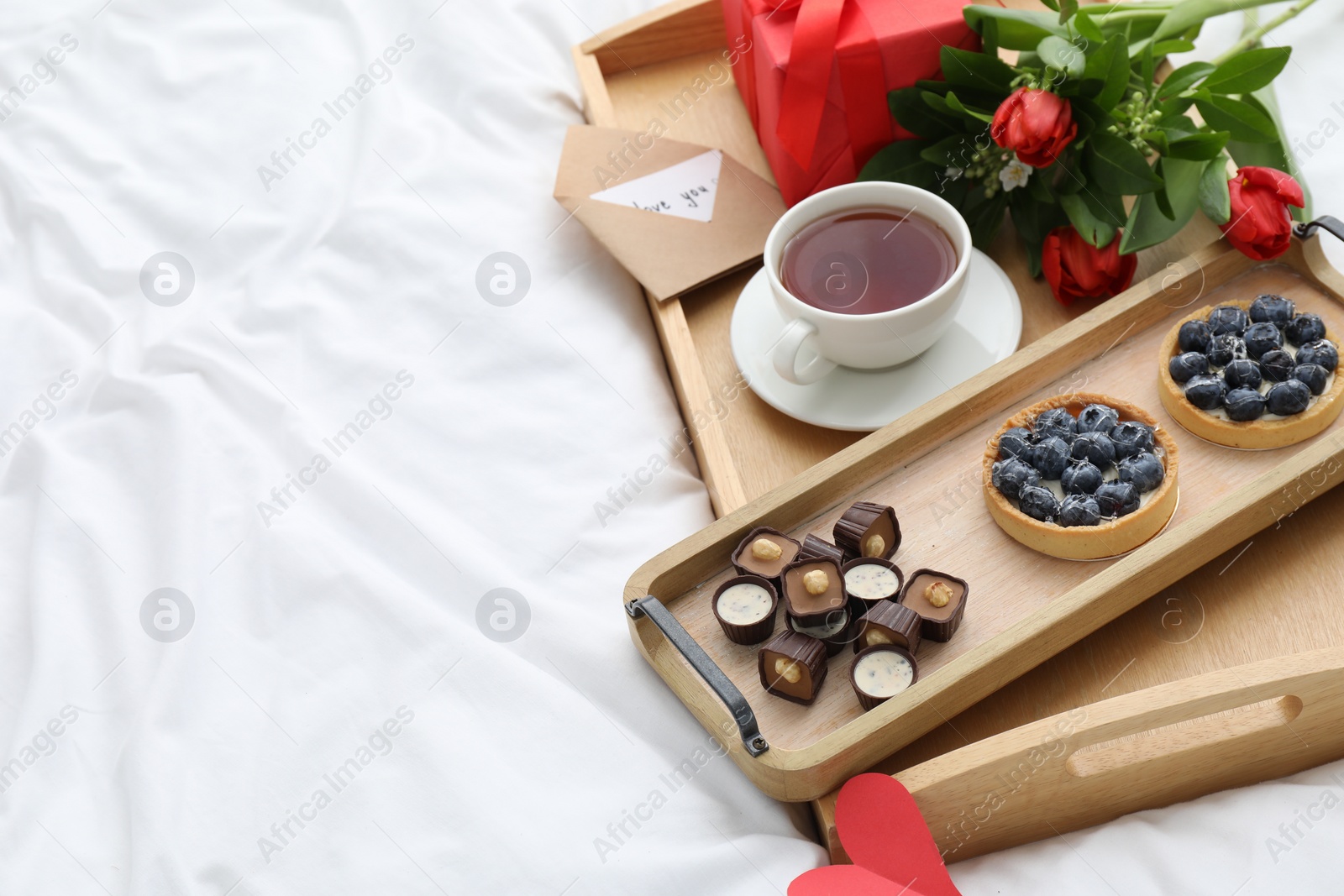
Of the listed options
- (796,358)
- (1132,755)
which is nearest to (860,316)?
(796,358)

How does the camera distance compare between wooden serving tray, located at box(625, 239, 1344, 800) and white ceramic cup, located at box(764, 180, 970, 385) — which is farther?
white ceramic cup, located at box(764, 180, 970, 385)

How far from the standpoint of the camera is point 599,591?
2.89ft

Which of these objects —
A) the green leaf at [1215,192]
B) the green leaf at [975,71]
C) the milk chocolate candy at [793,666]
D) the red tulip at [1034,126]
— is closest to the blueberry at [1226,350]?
the green leaf at [1215,192]

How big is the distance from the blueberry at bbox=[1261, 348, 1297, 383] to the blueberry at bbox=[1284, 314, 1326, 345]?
0.07ft

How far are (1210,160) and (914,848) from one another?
662 millimetres

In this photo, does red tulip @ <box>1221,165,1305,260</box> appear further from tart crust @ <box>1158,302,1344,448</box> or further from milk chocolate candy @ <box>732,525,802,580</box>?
milk chocolate candy @ <box>732,525,802,580</box>

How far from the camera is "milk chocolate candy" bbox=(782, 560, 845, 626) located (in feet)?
2.47

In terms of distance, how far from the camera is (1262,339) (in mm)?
844

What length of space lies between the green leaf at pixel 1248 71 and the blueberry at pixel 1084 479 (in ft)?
1.34

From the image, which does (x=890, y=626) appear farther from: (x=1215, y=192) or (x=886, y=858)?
(x=1215, y=192)

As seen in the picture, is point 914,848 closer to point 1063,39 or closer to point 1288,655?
point 1288,655

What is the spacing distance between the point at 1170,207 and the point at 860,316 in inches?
12.3

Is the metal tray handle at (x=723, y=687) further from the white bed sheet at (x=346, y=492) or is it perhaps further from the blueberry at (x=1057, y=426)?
the blueberry at (x=1057, y=426)

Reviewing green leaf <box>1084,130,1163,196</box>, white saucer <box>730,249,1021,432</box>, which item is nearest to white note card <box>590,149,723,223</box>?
white saucer <box>730,249,1021,432</box>
